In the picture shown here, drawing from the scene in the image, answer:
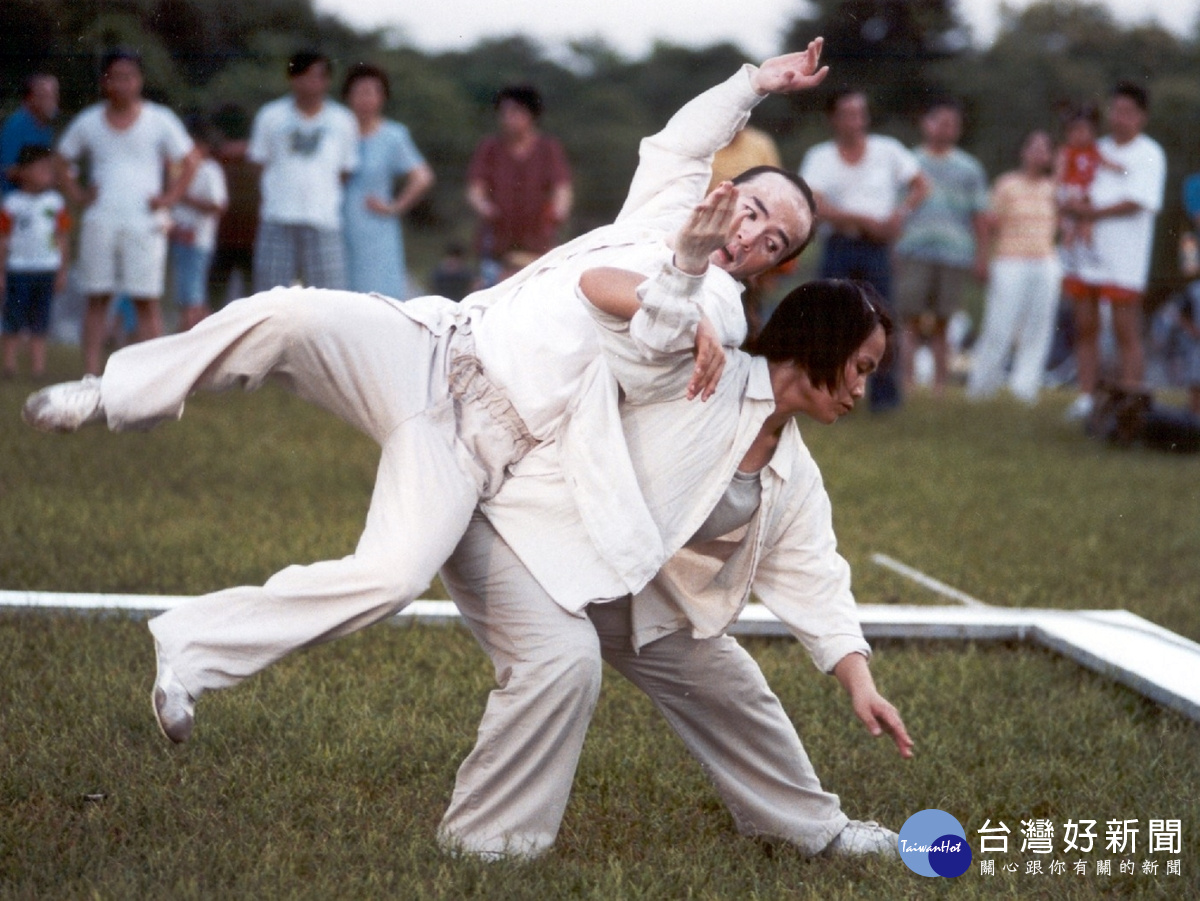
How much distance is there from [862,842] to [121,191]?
7.80 m

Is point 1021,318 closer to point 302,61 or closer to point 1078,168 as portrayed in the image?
point 1078,168

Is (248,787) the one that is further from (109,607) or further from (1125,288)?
(1125,288)

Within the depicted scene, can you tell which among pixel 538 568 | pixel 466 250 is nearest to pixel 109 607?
pixel 538 568

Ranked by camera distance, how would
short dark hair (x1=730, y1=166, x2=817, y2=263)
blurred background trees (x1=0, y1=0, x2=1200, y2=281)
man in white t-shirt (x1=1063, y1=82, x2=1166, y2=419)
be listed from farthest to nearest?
blurred background trees (x1=0, y1=0, x2=1200, y2=281), man in white t-shirt (x1=1063, y1=82, x2=1166, y2=419), short dark hair (x1=730, y1=166, x2=817, y2=263)

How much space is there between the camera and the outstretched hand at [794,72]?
334cm

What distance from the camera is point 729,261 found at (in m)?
3.27

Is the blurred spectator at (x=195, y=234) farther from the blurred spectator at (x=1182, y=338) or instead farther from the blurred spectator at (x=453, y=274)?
the blurred spectator at (x=1182, y=338)

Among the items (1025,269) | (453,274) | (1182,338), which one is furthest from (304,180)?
(1182,338)

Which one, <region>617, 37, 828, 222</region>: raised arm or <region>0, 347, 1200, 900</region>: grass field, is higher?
<region>617, 37, 828, 222</region>: raised arm

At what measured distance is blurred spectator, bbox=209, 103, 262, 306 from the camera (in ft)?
43.5

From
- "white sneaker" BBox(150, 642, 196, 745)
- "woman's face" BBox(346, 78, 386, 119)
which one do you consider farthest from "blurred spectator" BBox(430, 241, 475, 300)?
"white sneaker" BBox(150, 642, 196, 745)

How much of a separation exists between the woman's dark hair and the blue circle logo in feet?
3.16

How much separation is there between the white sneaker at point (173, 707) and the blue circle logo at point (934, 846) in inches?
57.2

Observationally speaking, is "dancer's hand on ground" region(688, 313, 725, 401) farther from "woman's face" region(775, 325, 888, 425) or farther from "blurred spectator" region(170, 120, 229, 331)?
"blurred spectator" region(170, 120, 229, 331)
